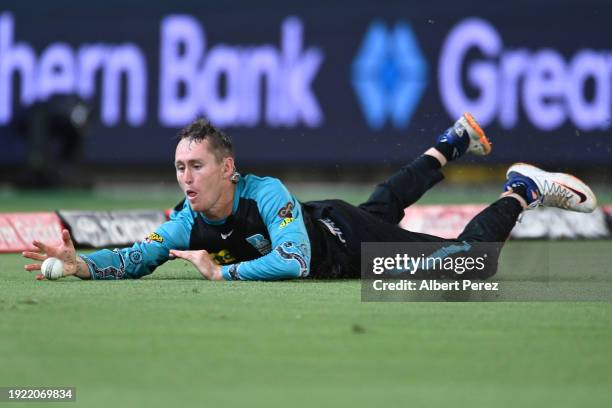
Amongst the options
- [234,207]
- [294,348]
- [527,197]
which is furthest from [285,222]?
[294,348]

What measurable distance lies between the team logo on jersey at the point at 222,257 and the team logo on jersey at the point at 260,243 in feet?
0.63

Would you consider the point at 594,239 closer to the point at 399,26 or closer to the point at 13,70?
the point at 399,26

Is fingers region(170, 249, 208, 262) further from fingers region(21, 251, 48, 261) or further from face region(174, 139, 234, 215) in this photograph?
fingers region(21, 251, 48, 261)

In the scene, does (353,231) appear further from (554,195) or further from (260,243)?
(554,195)

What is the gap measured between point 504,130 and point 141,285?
1025 centimetres

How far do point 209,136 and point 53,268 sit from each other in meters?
1.05

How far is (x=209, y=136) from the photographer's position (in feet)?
20.5

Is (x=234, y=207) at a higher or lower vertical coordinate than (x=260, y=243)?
higher

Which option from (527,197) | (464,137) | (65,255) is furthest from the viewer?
(464,137)

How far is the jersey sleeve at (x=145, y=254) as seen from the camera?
629 centimetres

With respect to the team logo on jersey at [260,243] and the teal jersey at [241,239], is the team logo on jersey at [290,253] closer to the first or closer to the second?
the teal jersey at [241,239]

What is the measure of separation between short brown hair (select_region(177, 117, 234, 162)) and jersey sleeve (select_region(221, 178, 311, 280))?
0.27 m

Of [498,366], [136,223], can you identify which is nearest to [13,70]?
[136,223]

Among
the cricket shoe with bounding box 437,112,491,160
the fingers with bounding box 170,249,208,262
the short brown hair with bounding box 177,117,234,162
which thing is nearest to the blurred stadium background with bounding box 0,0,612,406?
the cricket shoe with bounding box 437,112,491,160
